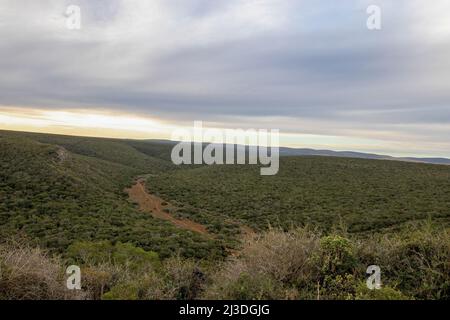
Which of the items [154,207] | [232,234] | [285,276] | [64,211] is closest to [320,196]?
[232,234]

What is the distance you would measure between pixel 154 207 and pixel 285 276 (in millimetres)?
22326

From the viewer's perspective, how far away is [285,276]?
17.0 ft

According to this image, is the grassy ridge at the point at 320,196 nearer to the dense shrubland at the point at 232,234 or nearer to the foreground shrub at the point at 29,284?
the dense shrubland at the point at 232,234

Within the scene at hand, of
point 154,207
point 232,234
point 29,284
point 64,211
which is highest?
point 29,284

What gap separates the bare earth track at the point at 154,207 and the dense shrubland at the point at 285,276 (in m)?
13.6

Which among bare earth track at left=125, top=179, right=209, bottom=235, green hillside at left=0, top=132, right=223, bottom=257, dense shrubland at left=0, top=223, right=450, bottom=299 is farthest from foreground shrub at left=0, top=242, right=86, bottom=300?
bare earth track at left=125, top=179, right=209, bottom=235

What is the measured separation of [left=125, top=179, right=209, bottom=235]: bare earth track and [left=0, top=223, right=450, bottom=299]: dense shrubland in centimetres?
1359

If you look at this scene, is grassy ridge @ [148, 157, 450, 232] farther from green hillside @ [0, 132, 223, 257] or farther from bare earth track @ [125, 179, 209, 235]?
green hillside @ [0, 132, 223, 257]

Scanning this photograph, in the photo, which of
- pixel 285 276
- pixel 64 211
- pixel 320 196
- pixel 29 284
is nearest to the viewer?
pixel 29 284

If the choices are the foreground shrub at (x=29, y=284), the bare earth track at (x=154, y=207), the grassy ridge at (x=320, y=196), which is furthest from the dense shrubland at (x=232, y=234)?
the bare earth track at (x=154, y=207)

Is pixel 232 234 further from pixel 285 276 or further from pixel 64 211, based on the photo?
pixel 285 276

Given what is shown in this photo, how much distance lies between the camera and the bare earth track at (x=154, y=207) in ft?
67.6

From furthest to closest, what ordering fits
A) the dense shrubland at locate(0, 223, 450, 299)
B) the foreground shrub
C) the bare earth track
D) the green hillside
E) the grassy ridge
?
the grassy ridge
the bare earth track
the green hillside
the foreground shrub
the dense shrubland at locate(0, 223, 450, 299)

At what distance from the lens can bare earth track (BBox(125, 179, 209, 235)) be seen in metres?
20.6
